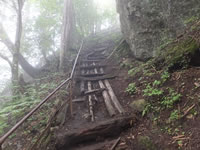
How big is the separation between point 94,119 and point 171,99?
1949 millimetres

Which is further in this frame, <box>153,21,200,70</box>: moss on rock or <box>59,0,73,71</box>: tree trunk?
<box>59,0,73,71</box>: tree trunk

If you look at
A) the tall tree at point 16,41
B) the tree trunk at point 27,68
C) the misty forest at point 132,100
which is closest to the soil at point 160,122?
the misty forest at point 132,100

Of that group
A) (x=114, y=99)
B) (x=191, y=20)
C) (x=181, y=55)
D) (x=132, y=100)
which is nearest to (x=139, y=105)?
(x=132, y=100)

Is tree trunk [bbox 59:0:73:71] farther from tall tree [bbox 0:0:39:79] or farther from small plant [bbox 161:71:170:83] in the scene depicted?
small plant [bbox 161:71:170:83]

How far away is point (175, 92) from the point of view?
3.35 m

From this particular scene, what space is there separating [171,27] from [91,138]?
4.64m

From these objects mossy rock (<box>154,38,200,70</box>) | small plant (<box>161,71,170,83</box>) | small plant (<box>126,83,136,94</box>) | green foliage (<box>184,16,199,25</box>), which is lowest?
small plant (<box>126,83,136,94</box>)

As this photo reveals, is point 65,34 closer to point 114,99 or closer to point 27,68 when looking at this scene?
point 27,68

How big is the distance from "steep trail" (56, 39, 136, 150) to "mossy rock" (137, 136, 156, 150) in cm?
54

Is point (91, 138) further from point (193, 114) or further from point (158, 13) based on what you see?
point (158, 13)

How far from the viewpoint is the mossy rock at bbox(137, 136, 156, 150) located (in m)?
2.71

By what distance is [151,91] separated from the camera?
154 inches

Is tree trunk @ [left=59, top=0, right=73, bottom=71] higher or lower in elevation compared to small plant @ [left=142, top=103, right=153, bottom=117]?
higher

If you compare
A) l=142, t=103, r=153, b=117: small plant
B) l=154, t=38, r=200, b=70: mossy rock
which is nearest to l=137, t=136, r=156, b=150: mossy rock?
l=142, t=103, r=153, b=117: small plant
